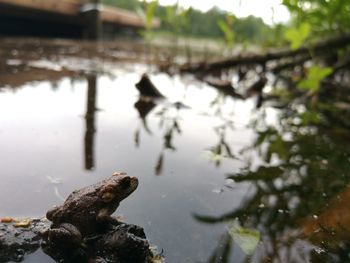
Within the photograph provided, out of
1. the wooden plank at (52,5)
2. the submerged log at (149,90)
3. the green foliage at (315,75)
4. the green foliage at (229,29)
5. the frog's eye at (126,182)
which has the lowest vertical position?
the frog's eye at (126,182)

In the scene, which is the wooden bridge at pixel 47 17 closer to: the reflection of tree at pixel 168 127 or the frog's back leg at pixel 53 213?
the reflection of tree at pixel 168 127

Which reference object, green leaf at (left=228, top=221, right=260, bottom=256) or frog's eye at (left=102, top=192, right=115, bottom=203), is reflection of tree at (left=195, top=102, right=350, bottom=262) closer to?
green leaf at (left=228, top=221, right=260, bottom=256)

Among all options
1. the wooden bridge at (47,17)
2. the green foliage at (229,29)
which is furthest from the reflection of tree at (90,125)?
the wooden bridge at (47,17)

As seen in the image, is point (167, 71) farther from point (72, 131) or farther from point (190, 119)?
point (72, 131)

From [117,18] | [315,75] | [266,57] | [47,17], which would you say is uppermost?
[117,18]

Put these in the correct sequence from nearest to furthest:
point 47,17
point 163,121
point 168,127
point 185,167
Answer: point 185,167 < point 168,127 < point 163,121 < point 47,17

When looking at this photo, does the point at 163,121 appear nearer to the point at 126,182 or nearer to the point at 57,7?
the point at 126,182

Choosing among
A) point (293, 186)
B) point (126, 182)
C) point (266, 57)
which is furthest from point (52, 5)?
point (126, 182)
